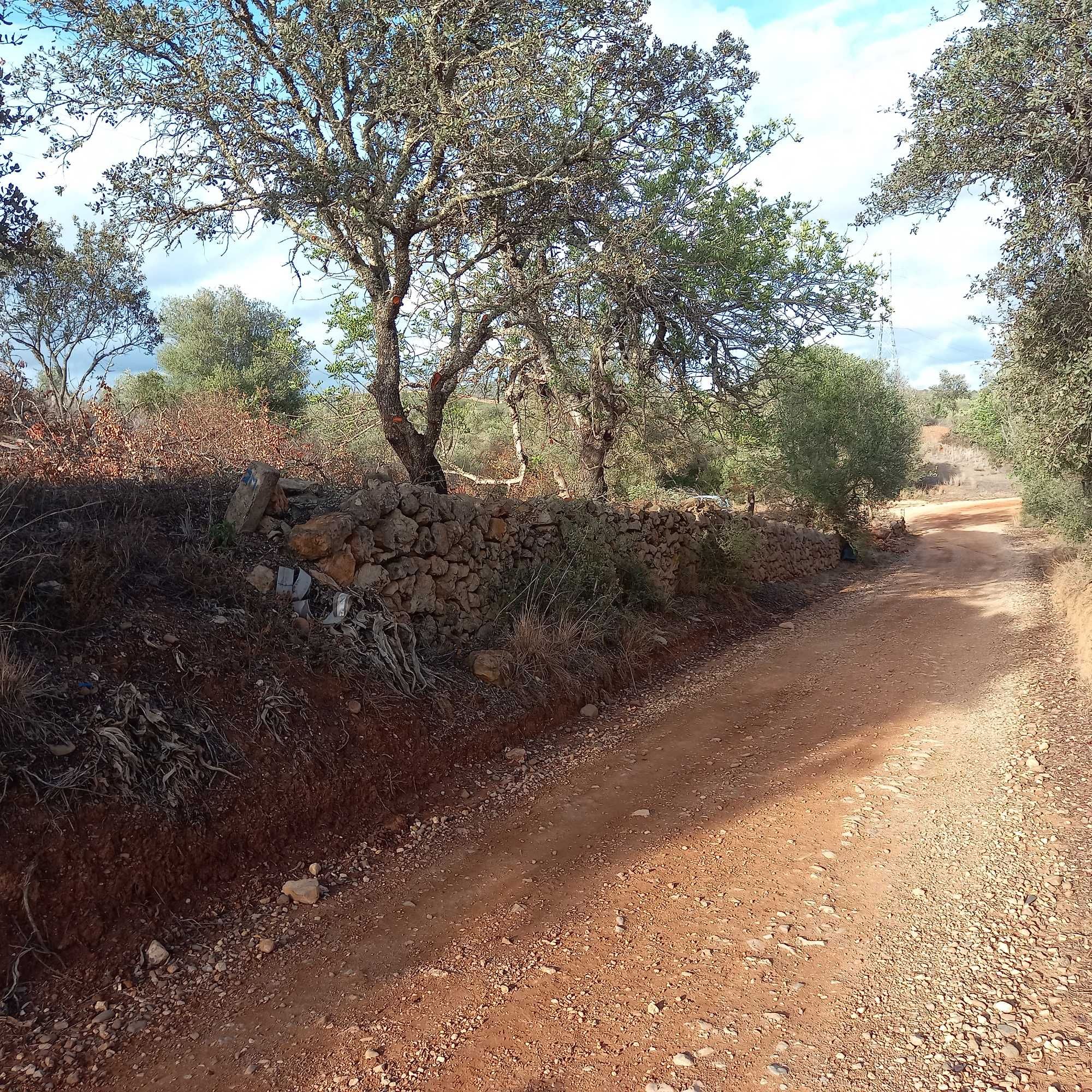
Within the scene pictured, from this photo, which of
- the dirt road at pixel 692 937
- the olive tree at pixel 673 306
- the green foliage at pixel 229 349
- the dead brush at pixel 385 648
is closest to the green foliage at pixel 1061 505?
the olive tree at pixel 673 306

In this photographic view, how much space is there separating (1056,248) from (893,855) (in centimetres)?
839

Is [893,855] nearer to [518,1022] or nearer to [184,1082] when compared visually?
[518,1022]

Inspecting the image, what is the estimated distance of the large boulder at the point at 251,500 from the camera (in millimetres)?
5691

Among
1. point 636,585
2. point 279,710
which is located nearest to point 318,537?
point 279,710

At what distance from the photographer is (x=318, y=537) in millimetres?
5785

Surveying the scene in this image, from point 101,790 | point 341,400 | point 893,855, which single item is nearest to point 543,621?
point 893,855

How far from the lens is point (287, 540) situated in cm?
586

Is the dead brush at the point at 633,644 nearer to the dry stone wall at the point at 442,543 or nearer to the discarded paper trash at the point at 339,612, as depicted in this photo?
the dry stone wall at the point at 442,543

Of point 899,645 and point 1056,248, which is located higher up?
point 1056,248

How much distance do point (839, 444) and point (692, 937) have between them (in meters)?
17.1

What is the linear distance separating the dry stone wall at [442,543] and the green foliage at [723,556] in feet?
3.88

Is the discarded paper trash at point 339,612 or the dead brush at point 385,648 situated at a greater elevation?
the discarded paper trash at point 339,612

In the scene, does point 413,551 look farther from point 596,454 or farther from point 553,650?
point 596,454

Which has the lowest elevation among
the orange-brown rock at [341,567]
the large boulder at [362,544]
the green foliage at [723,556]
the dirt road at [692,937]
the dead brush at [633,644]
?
the dirt road at [692,937]
